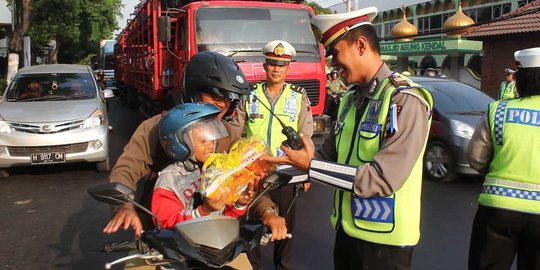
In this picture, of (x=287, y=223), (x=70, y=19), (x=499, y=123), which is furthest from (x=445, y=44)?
(x=499, y=123)

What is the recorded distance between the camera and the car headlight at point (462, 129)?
7066mm

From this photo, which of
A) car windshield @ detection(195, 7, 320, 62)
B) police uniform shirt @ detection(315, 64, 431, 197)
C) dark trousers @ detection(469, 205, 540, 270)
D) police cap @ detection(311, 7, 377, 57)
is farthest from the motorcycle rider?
car windshield @ detection(195, 7, 320, 62)

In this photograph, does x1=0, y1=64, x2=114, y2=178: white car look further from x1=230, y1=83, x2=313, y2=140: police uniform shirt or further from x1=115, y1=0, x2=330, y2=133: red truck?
x1=230, y1=83, x2=313, y2=140: police uniform shirt

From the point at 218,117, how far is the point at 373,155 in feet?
2.64

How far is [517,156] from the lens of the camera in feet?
8.30

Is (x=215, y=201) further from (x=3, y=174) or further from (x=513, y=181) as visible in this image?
(x=3, y=174)

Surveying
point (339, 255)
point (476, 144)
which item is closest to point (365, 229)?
point (339, 255)

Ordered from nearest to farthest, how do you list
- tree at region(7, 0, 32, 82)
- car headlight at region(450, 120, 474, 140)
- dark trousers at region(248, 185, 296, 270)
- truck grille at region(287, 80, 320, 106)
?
dark trousers at region(248, 185, 296, 270), car headlight at region(450, 120, 474, 140), truck grille at region(287, 80, 320, 106), tree at region(7, 0, 32, 82)

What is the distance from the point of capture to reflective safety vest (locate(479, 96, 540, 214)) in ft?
8.21

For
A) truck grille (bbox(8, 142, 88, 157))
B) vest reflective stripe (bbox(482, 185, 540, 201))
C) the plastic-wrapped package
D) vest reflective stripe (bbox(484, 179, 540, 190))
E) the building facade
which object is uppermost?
the building facade

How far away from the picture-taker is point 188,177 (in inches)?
87.0

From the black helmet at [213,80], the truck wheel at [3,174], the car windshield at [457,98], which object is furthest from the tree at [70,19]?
the black helmet at [213,80]

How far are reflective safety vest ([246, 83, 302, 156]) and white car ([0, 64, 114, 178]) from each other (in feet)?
14.0

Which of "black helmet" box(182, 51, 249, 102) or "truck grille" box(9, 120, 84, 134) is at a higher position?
"black helmet" box(182, 51, 249, 102)
